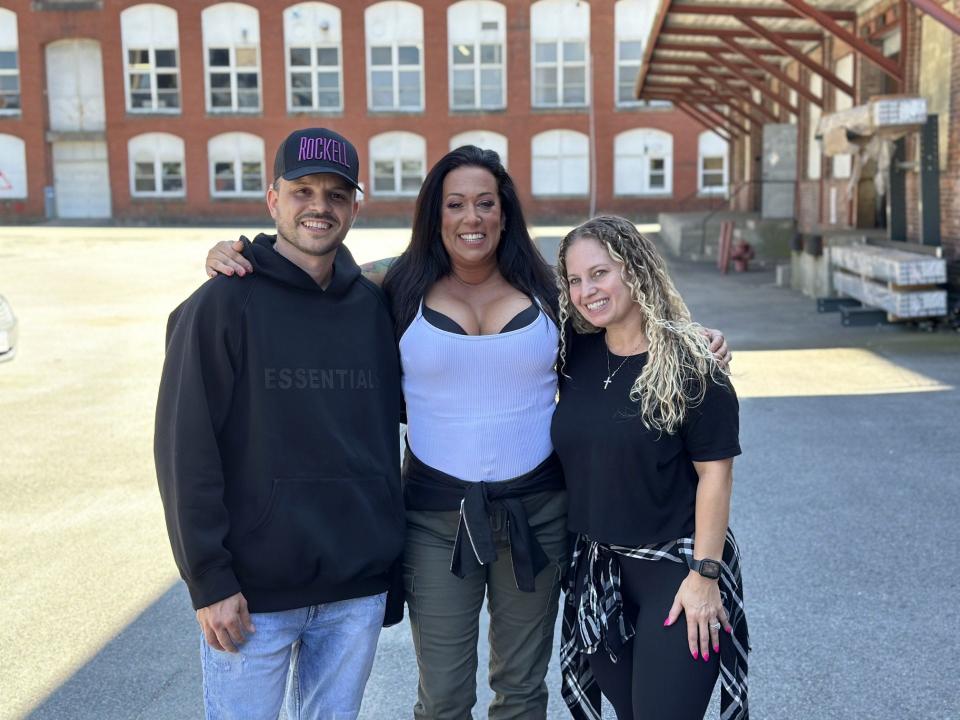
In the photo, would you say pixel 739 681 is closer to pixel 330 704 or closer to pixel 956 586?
pixel 330 704

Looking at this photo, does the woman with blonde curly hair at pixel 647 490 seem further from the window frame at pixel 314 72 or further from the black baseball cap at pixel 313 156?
the window frame at pixel 314 72

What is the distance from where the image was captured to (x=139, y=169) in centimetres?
4416

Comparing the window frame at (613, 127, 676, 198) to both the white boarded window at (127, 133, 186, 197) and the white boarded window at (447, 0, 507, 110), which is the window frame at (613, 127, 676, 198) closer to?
the white boarded window at (447, 0, 507, 110)

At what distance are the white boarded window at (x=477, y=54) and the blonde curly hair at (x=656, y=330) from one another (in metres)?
40.7

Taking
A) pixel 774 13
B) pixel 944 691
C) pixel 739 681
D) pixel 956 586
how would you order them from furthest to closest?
pixel 774 13 → pixel 956 586 → pixel 944 691 → pixel 739 681

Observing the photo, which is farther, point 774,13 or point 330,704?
point 774,13

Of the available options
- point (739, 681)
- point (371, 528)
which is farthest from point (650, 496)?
point (371, 528)

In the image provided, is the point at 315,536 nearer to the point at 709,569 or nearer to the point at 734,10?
the point at 709,569

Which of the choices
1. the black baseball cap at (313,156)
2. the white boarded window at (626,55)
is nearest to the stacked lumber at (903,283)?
the black baseball cap at (313,156)

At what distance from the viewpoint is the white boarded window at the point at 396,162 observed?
42.8 meters

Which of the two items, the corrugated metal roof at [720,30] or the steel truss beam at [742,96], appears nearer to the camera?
the corrugated metal roof at [720,30]

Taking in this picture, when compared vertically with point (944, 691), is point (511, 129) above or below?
above

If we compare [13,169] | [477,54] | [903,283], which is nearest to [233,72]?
[477,54]

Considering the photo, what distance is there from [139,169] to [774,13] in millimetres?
33930
